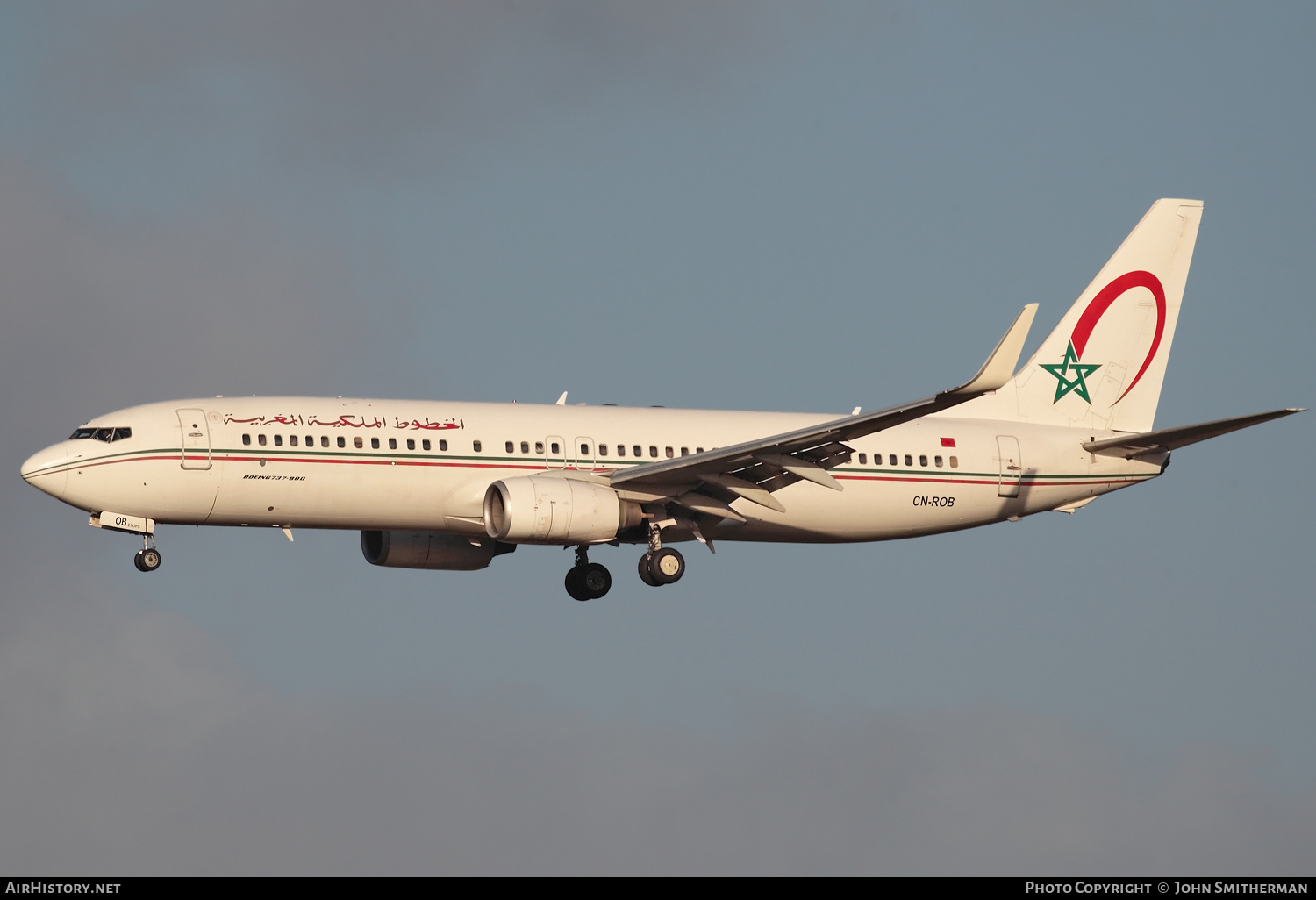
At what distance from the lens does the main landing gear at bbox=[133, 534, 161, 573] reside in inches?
1984

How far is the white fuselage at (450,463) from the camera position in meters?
50.0

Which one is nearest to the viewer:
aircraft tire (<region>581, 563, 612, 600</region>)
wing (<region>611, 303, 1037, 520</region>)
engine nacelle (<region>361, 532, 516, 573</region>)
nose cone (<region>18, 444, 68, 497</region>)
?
wing (<region>611, 303, 1037, 520</region>)

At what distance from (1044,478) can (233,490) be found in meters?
23.8

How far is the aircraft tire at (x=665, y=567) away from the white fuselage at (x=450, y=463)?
81.6 inches

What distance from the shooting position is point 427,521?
52000 millimetres

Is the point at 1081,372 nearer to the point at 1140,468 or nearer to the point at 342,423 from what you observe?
the point at 1140,468

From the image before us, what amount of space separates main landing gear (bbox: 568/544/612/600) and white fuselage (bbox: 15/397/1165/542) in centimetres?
383

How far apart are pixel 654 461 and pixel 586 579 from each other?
465cm

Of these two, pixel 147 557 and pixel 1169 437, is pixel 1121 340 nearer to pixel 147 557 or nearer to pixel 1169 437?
pixel 1169 437

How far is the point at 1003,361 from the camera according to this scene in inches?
1779

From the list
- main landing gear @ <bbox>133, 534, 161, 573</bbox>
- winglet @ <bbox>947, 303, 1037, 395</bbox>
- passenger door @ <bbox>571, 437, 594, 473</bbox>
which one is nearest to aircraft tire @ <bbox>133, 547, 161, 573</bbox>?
main landing gear @ <bbox>133, 534, 161, 573</bbox>

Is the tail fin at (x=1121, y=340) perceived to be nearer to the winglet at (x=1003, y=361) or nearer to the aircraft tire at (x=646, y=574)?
the aircraft tire at (x=646, y=574)

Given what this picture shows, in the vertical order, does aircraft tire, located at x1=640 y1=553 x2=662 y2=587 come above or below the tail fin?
below

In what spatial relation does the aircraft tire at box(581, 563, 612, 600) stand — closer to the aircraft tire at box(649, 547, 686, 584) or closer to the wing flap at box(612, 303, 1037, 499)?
the aircraft tire at box(649, 547, 686, 584)
